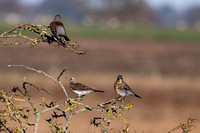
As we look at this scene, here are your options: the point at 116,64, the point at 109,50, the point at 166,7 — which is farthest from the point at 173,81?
the point at 166,7

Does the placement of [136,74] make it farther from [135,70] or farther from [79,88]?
[79,88]

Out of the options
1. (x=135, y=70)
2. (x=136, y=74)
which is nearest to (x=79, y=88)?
(x=136, y=74)

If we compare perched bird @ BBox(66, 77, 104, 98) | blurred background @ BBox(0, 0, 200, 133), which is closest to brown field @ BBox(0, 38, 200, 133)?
blurred background @ BBox(0, 0, 200, 133)

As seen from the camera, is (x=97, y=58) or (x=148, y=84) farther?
(x=97, y=58)

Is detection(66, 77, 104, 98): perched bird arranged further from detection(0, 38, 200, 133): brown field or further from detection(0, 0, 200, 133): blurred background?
detection(0, 38, 200, 133): brown field

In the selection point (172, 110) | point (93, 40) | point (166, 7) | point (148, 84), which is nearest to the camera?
point (172, 110)

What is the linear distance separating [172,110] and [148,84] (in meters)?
3.86

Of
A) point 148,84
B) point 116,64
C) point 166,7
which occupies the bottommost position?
point 148,84

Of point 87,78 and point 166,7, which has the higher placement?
point 166,7

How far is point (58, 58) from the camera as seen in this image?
38.7 m

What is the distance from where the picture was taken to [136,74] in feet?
107

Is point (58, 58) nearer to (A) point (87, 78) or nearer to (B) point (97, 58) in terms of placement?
(B) point (97, 58)

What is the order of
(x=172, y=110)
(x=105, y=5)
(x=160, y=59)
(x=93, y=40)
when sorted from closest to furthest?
(x=172, y=110)
(x=160, y=59)
(x=93, y=40)
(x=105, y=5)

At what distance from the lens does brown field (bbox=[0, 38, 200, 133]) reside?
22672mm
